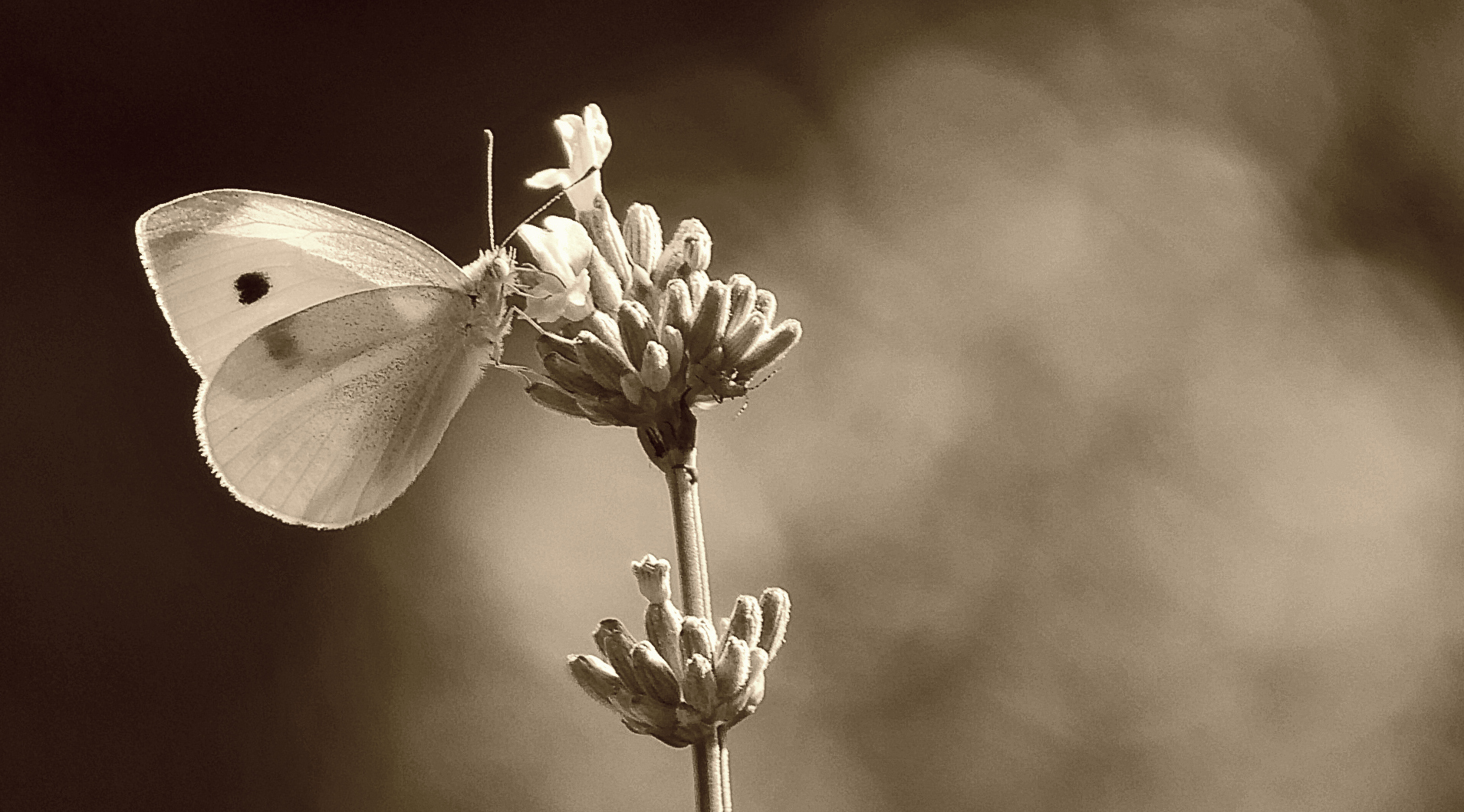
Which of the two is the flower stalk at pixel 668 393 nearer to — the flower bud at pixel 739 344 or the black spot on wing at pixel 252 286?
the flower bud at pixel 739 344

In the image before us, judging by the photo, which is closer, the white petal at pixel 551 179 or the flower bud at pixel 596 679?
the flower bud at pixel 596 679

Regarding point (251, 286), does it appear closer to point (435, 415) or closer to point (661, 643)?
point (435, 415)

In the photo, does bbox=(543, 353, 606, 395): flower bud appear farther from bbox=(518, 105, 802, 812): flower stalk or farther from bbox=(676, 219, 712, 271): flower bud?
bbox=(676, 219, 712, 271): flower bud

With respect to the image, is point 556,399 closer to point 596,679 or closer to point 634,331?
point 634,331

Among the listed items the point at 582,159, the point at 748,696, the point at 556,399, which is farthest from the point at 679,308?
the point at 748,696

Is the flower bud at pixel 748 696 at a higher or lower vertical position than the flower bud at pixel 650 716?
higher

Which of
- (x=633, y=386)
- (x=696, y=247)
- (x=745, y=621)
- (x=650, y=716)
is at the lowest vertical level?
(x=650, y=716)

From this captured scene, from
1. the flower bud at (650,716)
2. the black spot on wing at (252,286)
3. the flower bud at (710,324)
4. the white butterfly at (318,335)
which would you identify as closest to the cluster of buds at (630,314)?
the flower bud at (710,324)

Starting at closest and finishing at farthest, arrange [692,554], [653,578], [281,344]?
[692,554], [653,578], [281,344]
